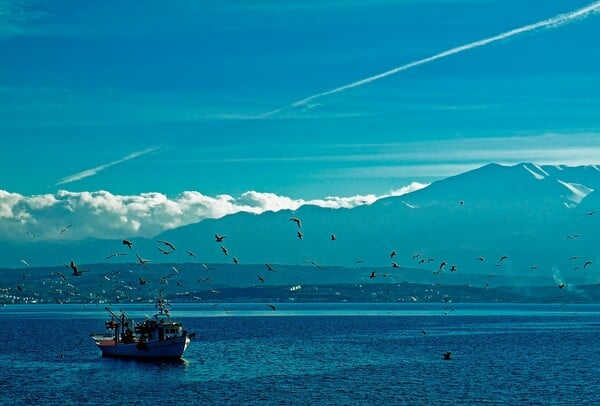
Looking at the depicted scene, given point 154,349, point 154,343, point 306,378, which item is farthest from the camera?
→ point 154,349

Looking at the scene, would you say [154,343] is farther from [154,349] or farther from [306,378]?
[306,378]

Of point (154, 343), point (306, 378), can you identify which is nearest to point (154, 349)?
point (154, 343)

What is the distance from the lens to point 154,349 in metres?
169

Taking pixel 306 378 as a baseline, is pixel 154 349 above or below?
above

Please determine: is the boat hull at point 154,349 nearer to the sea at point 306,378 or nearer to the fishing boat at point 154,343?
the fishing boat at point 154,343

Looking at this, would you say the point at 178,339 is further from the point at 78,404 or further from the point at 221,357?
the point at 78,404

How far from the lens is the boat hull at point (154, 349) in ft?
552

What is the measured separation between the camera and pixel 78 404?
360 ft

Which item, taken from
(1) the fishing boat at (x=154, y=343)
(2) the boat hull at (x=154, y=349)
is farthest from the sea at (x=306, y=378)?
(1) the fishing boat at (x=154, y=343)

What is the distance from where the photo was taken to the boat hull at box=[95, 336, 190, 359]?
6619 inches

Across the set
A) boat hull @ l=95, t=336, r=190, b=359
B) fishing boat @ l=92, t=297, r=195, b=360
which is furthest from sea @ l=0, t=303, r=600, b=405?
fishing boat @ l=92, t=297, r=195, b=360

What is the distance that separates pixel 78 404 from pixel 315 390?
29588mm

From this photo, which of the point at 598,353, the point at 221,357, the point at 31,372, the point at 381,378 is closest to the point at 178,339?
the point at 221,357

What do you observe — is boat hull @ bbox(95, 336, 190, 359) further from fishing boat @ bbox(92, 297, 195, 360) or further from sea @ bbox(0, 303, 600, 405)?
sea @ bbox(0, 303, 600, 405)
